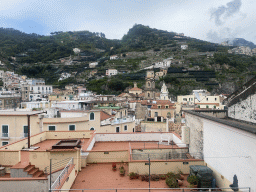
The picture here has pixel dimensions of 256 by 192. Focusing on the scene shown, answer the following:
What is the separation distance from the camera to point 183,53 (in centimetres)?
11112

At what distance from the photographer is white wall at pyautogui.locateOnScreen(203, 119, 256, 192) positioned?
492 cm

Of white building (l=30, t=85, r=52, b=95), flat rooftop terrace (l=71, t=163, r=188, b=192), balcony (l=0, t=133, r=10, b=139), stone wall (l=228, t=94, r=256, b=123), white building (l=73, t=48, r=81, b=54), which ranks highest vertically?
white building (l=73, t=48, r=81, b=54)

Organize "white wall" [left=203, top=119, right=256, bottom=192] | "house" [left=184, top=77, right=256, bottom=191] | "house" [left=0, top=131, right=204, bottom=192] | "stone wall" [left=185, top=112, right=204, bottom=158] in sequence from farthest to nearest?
"stone wall" [left=185, top=112, right=204, bottom=158] < "house" [left=0, top=131, right=204, bottom=192] < "house" [left=184, top=77, right=256, bottom=191] < "white wall" [left=203, top=119, right=256, bottom=192]

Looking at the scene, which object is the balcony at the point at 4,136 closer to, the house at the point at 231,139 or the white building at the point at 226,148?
the house at the point at 231,139

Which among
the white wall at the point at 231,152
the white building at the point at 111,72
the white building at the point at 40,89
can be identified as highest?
the white building at the point at 111,72

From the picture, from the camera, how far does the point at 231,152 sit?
575 cm

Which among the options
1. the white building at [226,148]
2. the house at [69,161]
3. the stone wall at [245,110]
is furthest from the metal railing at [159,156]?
the stone wall at [245,110]

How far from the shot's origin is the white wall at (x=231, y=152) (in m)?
4.92

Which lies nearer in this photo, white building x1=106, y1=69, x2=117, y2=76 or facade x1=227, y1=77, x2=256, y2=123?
facade x1=227, y1=77, x2=256, y2=123

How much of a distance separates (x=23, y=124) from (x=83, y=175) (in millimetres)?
10595

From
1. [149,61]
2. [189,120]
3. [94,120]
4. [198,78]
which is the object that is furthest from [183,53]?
[189,120]

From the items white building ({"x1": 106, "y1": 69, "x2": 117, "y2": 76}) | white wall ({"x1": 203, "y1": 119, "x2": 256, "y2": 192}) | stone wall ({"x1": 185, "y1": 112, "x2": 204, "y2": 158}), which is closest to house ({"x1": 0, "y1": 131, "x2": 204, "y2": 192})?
stone wall ({"x1": 185, "y1": 112, "x2": 204, "y2": 158})

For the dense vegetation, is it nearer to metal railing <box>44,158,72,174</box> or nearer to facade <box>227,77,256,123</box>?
facade <box>227,77,256,123</box>

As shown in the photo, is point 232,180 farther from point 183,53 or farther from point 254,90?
point 183,53
